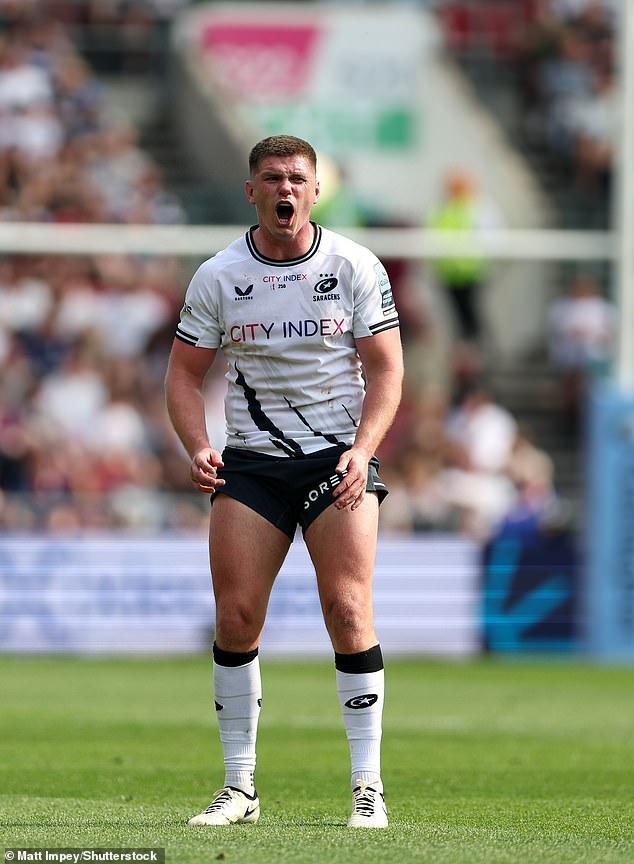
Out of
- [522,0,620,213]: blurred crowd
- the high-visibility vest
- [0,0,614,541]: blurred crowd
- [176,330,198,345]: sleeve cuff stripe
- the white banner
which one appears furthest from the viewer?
[522,0,620,213]: blurred crowd

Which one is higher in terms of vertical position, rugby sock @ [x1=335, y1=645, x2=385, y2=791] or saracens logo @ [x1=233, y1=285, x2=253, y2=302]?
saracens logo @ [x1=233, y1=285, x2=253, y2=302]

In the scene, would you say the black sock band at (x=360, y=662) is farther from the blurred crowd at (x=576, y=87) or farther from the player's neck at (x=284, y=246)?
the blurred crowd at (x=576, y=87)

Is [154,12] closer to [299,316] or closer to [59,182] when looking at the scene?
[59,182]

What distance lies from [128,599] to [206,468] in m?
9.00

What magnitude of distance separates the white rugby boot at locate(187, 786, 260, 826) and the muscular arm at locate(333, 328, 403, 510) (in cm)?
108

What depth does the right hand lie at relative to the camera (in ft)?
19.9

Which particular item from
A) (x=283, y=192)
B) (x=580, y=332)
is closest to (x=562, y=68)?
(x=580, y=332)

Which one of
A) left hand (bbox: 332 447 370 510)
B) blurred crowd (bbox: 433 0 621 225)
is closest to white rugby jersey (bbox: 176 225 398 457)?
left hand (bbox: 332 447 370 510)

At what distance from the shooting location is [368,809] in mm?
6023

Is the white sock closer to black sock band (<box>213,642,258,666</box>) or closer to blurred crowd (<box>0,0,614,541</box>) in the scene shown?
black sock band (<box>213,642,258,666</box>)

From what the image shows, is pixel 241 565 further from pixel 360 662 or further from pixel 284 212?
pixel 284 212

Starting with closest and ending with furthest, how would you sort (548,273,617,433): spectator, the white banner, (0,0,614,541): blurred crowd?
the white banner, (0,0,614,541): blurred crowd, (548,273,617,433): spectator

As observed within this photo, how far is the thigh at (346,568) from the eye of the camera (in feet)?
19.9

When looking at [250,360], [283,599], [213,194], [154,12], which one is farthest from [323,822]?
[154,12]
